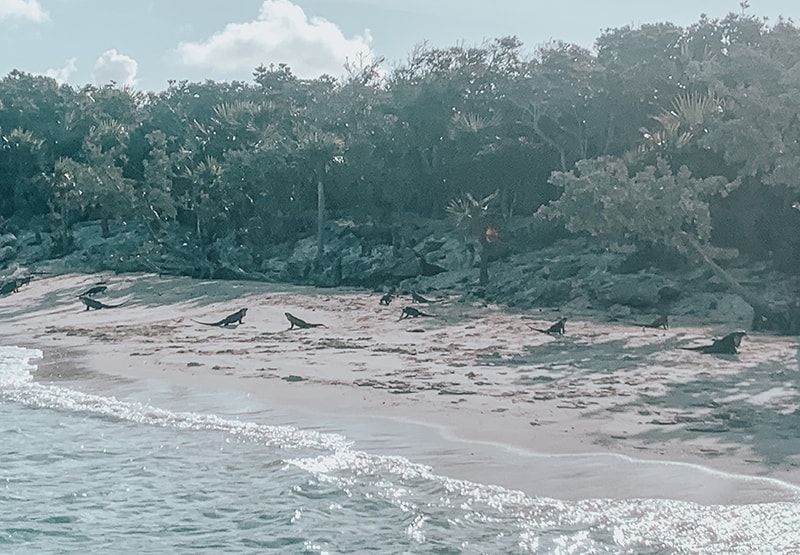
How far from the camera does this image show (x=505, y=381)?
12.4m

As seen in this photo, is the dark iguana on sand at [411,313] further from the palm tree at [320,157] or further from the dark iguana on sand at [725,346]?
the palm tree at [320,157]

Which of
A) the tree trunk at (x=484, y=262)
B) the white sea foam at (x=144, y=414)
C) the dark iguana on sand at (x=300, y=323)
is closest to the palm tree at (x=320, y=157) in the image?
the tree trunk at (x=484, y=262)

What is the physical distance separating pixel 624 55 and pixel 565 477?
114 ft

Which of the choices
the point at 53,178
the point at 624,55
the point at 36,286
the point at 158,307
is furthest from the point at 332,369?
the point at 53,178

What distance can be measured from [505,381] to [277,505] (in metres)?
5.14

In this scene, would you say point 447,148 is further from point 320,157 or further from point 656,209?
point 656,209

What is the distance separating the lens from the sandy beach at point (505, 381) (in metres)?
8.13

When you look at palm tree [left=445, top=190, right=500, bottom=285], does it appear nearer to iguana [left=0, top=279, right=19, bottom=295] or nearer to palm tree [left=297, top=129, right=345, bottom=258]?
palm tree [left=297, top=129, right=345, bottom=258]

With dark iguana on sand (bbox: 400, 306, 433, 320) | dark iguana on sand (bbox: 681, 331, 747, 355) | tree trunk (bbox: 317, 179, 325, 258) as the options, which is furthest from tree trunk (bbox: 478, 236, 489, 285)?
dark iguana on sand (bbox: 681, 331, 747, 355)

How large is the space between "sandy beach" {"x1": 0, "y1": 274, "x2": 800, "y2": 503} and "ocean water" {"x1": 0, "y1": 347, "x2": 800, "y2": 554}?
465 millimetres

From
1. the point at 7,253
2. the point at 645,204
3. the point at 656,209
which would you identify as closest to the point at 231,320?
the point at 645,204

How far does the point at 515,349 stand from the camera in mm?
15375

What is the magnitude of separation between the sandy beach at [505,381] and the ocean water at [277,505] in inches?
18.3

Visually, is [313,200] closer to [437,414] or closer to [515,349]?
[515,349]
